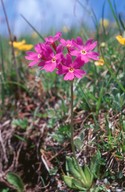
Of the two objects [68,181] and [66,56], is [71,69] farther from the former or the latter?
[68,181]

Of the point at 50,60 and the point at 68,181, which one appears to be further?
the point at 68,181

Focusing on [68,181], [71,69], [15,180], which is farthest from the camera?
[15,180]

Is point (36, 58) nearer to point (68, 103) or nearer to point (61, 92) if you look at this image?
point (68, 103)

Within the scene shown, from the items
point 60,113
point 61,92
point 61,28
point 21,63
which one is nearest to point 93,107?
point 60,113

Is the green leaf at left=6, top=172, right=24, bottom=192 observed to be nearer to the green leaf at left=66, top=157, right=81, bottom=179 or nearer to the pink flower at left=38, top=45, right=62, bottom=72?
the green leaf at left=66, top=157, right=81, bottom=179

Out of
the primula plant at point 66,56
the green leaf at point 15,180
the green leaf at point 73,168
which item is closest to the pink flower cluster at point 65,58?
the primula plant at point 66,56

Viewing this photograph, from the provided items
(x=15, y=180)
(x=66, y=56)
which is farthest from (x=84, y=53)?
(x=15, y=180)
